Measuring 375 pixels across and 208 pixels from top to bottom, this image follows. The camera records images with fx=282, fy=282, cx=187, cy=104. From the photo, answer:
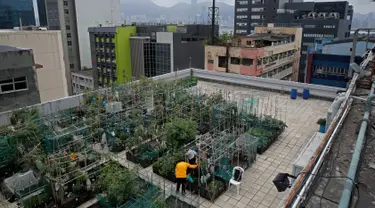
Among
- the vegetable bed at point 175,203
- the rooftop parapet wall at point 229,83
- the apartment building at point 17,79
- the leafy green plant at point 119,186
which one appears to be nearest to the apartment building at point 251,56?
the rooftop parapet wall at point 229,83

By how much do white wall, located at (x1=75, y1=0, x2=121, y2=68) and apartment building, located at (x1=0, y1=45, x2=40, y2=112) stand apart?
140ft

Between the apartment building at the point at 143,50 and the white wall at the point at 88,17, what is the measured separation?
7.97 metres

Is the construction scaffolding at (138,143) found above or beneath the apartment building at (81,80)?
above

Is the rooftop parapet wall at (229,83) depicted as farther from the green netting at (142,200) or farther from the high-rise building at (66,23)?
the high-rise building at (66,23)

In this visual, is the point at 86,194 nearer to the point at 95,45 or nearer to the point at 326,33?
the point at 95,45

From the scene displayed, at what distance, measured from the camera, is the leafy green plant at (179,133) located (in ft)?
29.2

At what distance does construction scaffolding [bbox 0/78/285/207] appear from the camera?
735 cm

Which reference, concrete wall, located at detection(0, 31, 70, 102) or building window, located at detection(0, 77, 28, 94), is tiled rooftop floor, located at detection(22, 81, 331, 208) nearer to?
building window, located at detection(0, 77, 28, 94)

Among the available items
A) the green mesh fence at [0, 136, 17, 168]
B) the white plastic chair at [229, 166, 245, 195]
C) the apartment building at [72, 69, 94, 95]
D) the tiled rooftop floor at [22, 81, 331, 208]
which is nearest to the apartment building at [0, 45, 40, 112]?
the green mesh fence at [0, 136, 17, 168]

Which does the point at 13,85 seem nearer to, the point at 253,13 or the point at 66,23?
the point at 66,23

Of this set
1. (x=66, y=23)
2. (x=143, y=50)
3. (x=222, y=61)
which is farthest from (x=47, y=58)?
(x=66, y=23)

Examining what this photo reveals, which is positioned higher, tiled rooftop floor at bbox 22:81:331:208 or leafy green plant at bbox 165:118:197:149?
leafy green plant at bbox 165:118:197:149

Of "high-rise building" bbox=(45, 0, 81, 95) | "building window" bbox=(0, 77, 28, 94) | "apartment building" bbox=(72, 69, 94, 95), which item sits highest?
"high-rise building" bbox=(45, 0, 81, 95)

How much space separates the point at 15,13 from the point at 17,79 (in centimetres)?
6256
